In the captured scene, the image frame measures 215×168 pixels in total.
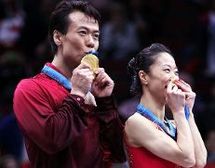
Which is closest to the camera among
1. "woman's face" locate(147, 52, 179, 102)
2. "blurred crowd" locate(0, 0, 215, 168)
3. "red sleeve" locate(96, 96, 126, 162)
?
"red sleeve" locate(96, 96, 126, 162)

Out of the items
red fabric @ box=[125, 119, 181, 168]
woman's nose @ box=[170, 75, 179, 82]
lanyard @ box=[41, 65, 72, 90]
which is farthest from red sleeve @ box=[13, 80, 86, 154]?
woman's nose @ box=[170, 75, 179, 82]

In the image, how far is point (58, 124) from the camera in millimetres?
3699

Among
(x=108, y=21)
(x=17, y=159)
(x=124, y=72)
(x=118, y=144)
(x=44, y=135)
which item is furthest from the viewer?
(x=108, y=21)

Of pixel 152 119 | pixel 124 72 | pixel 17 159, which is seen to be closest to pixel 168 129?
pixel 152 119

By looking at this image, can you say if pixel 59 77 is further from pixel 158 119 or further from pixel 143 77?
pixel 158 119

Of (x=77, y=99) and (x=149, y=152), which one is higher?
(x=77, y=99)

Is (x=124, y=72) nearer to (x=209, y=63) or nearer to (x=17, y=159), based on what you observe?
(x=209, y=63)

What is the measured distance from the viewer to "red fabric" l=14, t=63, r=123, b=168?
3.70 meters

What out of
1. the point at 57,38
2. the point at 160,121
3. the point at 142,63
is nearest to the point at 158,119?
the point at 160,121

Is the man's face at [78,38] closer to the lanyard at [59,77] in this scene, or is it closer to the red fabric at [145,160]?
the lanyard at [59,77]

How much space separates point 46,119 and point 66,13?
2.01 ft

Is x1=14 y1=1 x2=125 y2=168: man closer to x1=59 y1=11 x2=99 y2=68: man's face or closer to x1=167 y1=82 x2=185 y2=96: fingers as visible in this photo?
x1=59 y1=11 x2=99 y2=68: man's face

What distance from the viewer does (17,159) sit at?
788 centimetres

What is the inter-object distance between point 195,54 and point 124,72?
897 mm
